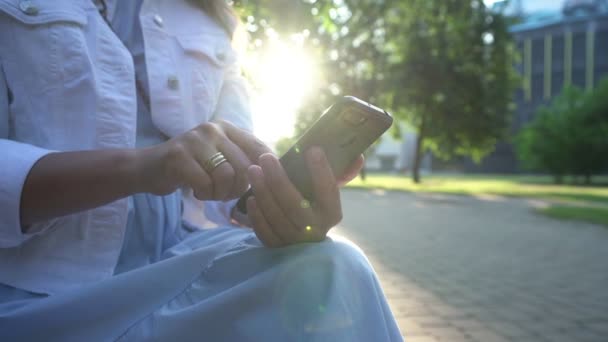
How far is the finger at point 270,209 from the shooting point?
0.91 meters

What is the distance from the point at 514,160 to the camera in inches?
2379

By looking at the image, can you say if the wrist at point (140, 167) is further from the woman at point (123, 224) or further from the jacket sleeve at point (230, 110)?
the jacket sleeve at point (230, 110)

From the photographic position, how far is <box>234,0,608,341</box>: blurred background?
11.9 feet

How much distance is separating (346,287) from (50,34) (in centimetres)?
81

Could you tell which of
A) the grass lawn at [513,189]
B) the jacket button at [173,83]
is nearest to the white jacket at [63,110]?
the jacket button at [173,83]

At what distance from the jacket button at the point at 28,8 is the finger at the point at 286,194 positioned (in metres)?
0.59

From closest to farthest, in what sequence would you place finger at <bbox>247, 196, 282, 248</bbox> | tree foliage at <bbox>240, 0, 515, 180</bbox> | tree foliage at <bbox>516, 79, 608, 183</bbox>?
finger at <bbox>247, 196, 282, 248</bbox> → tree foliage at <bbox>240, 0, 515, 180</bbox> → tree foliage at <bbox>516, 79, 608, 183</bbox>

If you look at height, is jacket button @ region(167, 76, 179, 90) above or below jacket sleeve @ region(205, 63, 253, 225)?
above

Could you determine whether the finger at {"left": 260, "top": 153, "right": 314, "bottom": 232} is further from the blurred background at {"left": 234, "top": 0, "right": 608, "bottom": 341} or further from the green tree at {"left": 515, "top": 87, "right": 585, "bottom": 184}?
the green tree at {"left": 515, "top": 87, "right": 585, "bottom": 184}

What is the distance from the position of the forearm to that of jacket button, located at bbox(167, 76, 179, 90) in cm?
43

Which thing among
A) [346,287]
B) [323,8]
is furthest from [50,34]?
[323,8]

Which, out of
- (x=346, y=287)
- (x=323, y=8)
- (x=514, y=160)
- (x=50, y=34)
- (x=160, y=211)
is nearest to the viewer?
(x=346, y=287)

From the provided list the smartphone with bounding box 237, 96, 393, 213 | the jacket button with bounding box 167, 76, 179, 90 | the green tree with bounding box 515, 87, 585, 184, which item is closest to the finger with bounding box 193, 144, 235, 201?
the smartphone with bounding box 237, 96, 393, 213

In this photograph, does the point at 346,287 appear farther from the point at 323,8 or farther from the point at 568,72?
the point at 568,72
